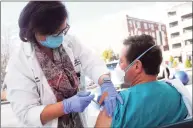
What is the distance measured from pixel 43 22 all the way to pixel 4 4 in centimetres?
71

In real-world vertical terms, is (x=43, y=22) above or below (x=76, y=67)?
above

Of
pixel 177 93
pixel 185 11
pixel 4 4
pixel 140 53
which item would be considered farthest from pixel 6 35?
pixel 185 11

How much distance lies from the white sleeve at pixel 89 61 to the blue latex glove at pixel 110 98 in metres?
0.12

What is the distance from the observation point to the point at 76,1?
1.85 meters

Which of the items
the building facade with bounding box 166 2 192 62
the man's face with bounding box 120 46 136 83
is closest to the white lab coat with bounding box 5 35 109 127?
the man's face with bounding box 120 46 136 83

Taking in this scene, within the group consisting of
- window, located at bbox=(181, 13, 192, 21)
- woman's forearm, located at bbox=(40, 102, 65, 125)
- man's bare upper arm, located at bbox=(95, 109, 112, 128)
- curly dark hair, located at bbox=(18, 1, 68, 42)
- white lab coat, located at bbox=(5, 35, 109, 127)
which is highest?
window, located at bbox=(181, 13, 192, 21)

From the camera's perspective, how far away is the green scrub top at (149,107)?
1213 mm

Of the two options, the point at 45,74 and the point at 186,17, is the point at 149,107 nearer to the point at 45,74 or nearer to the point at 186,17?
the point at 45,74

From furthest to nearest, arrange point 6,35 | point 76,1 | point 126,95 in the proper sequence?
point 76,1 < point 6,35 < point 126,95

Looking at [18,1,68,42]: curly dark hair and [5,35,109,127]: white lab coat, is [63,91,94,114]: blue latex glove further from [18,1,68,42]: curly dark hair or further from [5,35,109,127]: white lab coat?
[18,1,68,42]: curly dark hair

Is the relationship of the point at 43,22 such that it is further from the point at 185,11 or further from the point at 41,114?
the point at 185,11

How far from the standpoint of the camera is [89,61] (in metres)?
1.40

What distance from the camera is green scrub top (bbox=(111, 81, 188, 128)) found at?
1.21 meters

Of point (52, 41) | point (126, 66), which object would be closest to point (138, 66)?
point (126, 66)
